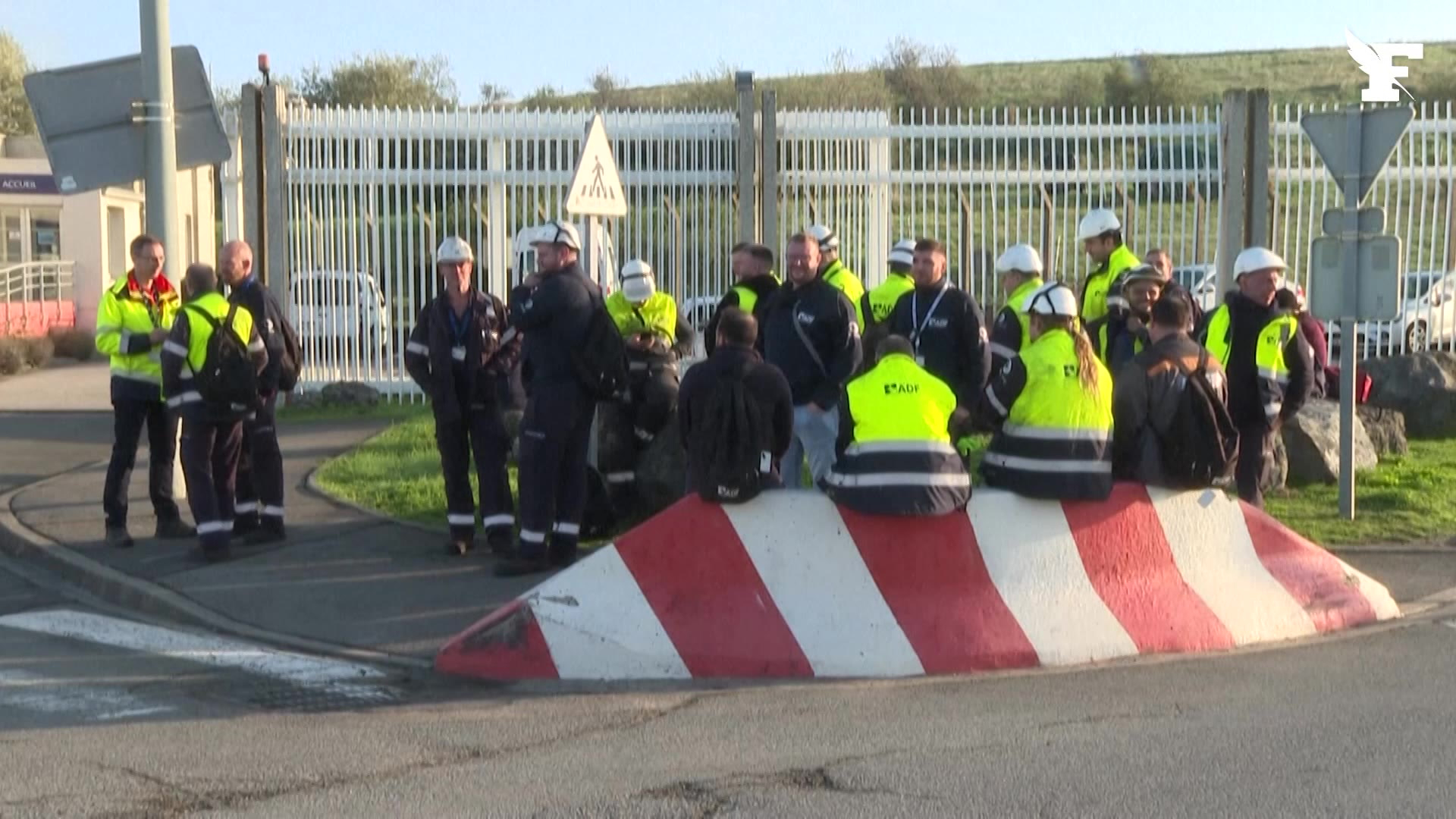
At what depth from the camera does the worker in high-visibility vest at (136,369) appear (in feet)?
34.4

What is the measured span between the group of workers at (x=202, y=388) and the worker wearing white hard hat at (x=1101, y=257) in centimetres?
489

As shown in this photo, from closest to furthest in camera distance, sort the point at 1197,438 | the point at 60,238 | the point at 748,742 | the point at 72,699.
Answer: the point at 748,742, the point at 72,699, the point at 1197,438, the point at 60,238

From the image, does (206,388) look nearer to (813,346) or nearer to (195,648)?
(195,648)

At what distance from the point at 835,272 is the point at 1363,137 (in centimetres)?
345

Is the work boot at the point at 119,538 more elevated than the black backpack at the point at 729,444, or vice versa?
the black backpack at the point at 729,444

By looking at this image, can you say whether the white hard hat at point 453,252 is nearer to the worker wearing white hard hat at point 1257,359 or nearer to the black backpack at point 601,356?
the black backpack at point 601,356

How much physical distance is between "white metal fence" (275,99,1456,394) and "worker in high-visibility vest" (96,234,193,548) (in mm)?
5843

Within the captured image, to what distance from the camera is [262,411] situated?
10320 millimetres

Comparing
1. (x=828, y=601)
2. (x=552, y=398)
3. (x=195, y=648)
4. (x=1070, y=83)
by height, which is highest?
(x=1070, y=83)

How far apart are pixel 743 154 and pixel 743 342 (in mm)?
8338

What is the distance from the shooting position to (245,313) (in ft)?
32.9

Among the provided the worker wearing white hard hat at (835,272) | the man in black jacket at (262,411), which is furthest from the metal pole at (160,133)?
the worker wearing white hard hat at (835,272)

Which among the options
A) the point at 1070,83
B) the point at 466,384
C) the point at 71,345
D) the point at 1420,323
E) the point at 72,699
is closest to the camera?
the point at 72,699

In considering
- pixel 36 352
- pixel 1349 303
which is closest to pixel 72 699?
pixel 1349 303
